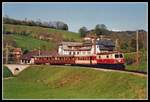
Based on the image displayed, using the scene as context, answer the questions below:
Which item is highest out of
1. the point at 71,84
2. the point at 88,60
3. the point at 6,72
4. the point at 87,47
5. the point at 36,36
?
Answer: the point at 36,36

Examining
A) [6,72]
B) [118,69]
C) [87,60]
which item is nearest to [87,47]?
[87,60]

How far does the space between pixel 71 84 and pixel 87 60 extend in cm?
33

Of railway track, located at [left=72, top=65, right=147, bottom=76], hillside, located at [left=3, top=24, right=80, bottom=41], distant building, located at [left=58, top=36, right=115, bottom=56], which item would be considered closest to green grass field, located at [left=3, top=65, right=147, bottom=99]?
railway track, located at [left=72, top=65, right=147, bottom=76]

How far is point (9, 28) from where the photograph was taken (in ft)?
24.2

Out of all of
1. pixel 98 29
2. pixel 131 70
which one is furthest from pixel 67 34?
pixel 131 70

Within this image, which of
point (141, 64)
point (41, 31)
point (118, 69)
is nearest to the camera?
point (141, 64)

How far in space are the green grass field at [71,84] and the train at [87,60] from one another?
0.21ft

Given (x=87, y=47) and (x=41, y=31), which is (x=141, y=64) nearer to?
(x=87, y=47)

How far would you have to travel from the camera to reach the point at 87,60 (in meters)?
7.48

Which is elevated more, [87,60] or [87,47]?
[87,47]

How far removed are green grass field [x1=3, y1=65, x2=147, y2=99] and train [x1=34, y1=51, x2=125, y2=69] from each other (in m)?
0.06

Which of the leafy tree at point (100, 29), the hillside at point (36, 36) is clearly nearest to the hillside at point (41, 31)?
the hillside at point (36, 36)

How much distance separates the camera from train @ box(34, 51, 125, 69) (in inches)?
293

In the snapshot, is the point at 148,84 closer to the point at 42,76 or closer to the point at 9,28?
the point at 42,76
